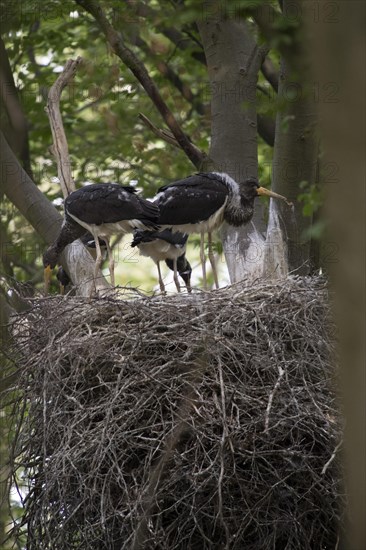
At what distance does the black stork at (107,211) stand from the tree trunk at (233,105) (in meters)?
0.99

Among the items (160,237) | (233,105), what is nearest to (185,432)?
(160,237)

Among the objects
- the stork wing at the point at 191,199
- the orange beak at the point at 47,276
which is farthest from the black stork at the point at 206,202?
the orange beak at the point at 47,276

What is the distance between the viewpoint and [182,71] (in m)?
13.3

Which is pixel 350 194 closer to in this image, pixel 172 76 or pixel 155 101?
pixel 155 101

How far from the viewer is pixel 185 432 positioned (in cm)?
675

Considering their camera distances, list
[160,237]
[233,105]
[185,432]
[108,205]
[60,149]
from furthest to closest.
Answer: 1. [233,105]
2. [160,237]
3. [60,149]
4. [108,205]
5. [185,432]

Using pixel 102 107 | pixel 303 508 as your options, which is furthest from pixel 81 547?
pixel 102 107

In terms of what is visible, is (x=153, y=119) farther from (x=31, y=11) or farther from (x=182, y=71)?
(x=31, y=11)

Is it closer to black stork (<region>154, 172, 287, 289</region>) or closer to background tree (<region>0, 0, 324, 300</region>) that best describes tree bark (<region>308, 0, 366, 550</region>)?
background tree (<region>0, 0, 324, 300</region>)

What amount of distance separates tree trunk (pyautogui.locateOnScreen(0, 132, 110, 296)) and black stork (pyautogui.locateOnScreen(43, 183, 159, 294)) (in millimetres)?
307

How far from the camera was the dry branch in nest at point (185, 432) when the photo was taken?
6.59 m

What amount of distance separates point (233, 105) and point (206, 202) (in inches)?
55.6

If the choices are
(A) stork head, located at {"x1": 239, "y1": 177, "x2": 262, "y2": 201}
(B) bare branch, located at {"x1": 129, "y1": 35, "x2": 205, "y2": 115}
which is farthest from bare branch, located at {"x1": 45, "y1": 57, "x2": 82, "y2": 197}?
(B) bare branch, located at {"x1": 129, "y1": 35, "x2": 205, "y2": 115}

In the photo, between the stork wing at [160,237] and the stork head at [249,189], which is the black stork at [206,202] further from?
the stork wing at [160,237]
